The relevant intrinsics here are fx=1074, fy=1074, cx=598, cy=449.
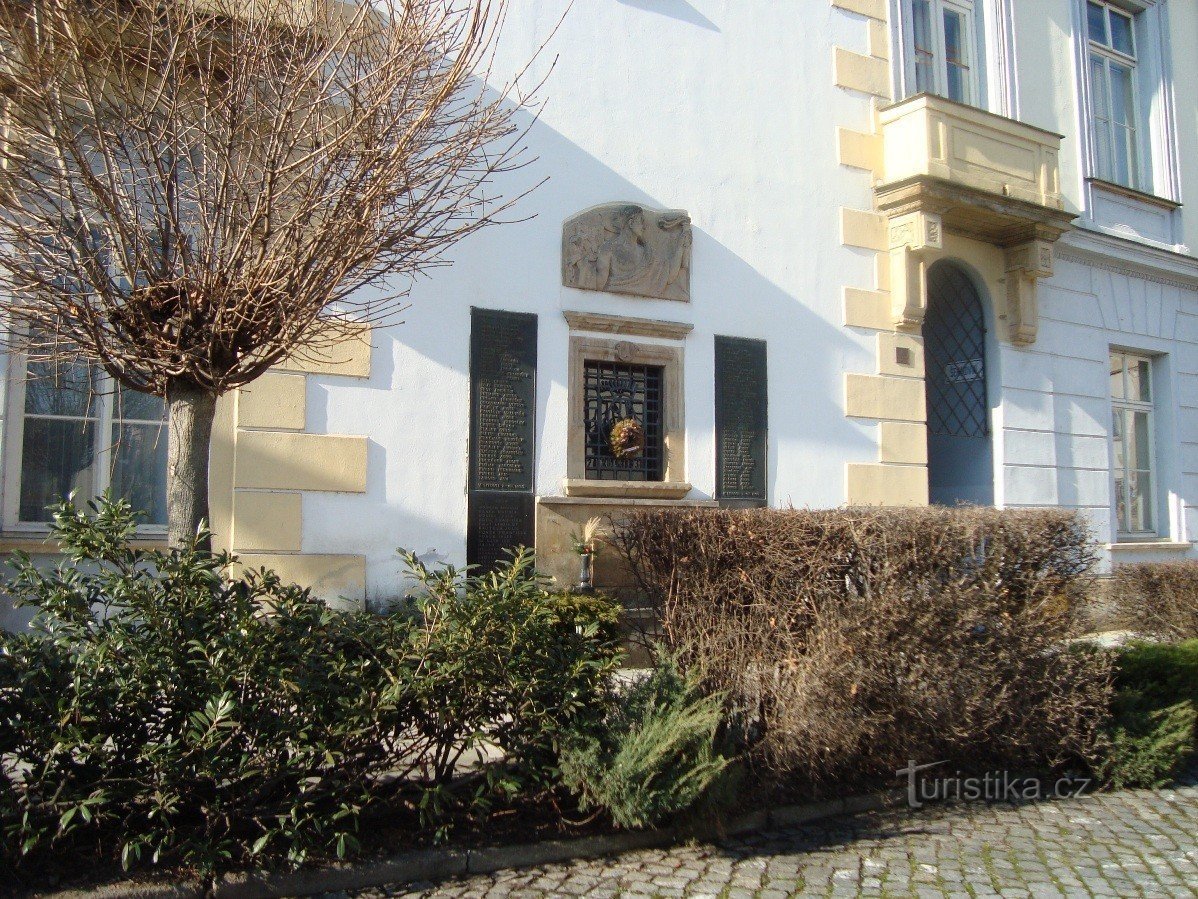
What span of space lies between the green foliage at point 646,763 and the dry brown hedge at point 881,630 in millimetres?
571

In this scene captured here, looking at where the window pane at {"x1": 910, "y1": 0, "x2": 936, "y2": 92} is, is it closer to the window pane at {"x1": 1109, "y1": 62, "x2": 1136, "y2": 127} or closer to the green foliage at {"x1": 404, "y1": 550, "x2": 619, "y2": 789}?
the window pane at {"x1": 1109, "y1": 62, "x2": 1136, "y2": 127}

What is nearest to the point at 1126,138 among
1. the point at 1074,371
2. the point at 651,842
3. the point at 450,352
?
the point at 1074,371

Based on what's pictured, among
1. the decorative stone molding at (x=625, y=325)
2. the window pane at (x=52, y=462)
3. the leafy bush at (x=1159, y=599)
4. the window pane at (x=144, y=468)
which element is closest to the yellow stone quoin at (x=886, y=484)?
the leafy bush at (x=1159, y=599)

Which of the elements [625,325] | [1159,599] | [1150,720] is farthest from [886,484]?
[1150,720]

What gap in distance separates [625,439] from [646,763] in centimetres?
461

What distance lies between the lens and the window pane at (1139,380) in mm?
13109

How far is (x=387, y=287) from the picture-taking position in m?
7.72

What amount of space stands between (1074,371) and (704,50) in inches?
223

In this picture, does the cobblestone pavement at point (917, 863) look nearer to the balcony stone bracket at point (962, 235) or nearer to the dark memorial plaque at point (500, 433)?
the dark memorial plaque at point (500, 433)

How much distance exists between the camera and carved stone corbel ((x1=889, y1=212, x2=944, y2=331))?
1042cm

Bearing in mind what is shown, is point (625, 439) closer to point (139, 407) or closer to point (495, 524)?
point (495, 524)

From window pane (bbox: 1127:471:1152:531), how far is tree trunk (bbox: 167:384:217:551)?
11435 mm

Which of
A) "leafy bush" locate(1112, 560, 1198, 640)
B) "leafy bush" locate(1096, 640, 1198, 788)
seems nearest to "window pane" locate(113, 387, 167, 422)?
"leafy bush" locate(1096, 640, 1198, 788)

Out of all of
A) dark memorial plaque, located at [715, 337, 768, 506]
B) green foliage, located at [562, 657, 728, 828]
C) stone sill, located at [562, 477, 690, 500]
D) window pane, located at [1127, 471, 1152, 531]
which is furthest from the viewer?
window pane, located at [1127, 471, 1152, 531]
